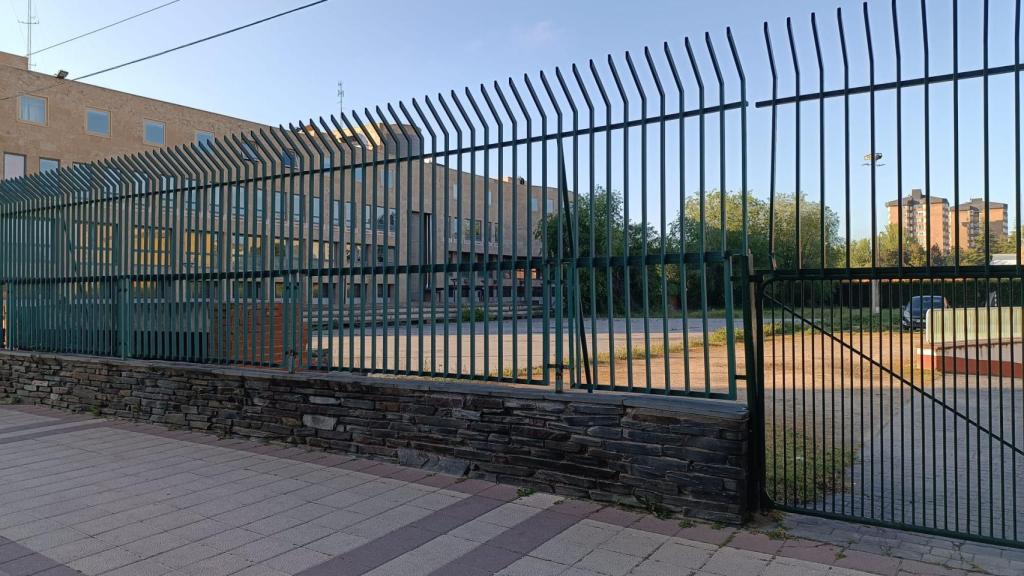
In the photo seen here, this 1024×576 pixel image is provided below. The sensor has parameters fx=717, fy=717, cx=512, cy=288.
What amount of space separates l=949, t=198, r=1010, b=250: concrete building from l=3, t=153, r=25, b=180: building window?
119 feet

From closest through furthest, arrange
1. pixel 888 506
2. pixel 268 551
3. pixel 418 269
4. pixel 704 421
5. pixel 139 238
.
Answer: pixel 268 551
pixel 704 421
pixel 888 506
pixel 418 269
pixel 139 238

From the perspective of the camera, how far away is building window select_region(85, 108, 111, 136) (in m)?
33.8

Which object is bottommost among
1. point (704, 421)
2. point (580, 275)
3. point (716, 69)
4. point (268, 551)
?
point (268, 551)

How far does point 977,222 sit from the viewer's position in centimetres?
408

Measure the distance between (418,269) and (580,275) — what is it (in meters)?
1.44

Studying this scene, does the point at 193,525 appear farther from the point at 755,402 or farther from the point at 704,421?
the point at 755,402

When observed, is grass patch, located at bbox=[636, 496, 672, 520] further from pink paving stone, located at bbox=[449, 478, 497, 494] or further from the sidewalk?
pink paving stone, located at bbox=[449, 478, 497, 494]

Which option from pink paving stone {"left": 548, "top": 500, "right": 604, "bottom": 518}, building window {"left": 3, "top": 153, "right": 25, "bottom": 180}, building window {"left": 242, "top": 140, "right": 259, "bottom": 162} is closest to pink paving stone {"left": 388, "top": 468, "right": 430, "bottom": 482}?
pink paving stone {"left": 548, "top": 500, "right": 604, "bottom": 518}

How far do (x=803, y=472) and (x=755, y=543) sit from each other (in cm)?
128

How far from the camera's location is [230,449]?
6.82 metres

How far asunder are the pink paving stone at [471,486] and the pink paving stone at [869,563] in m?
2.48

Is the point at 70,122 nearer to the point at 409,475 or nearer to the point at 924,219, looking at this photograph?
the point at 409,475

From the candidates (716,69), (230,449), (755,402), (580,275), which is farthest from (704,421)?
(230,449)

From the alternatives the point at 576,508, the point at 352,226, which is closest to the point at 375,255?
the point at 352,226
